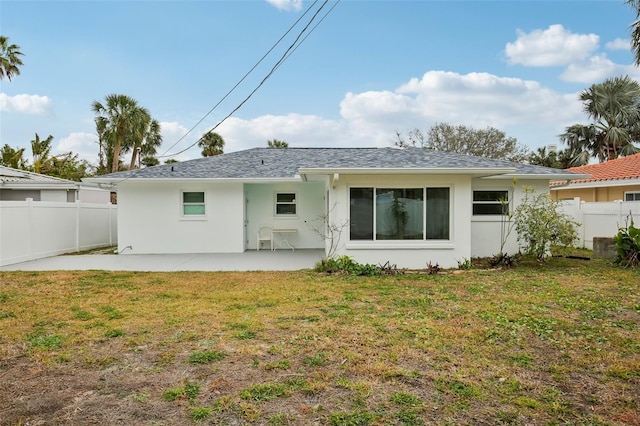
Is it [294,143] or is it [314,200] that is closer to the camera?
[314,200]

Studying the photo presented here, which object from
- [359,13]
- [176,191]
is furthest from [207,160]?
[359,13]

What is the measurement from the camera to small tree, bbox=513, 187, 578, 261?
1012 cm

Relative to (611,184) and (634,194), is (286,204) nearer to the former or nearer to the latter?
(611,184)

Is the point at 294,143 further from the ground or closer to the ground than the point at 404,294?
further from the ground

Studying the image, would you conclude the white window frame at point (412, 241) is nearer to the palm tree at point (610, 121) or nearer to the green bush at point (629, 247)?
the green bush at point (629, 247)

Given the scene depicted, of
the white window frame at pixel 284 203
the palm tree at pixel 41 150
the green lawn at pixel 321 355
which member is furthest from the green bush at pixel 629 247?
the palm tree at pixel 41 150

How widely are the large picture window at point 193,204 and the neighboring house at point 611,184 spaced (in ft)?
44.3

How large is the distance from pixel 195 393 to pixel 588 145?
31066 millimetres

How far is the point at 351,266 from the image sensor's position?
971 cm

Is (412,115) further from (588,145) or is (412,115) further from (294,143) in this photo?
(588,145)

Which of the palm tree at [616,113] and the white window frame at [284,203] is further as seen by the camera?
the palm tree at [616,113]

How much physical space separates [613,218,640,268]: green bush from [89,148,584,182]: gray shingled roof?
2.33 metres

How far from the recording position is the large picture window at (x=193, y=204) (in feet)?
43.4

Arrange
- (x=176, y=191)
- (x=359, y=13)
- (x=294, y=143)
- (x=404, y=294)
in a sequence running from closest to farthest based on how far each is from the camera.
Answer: (x=404, y=294), (x=359, y=13), (x=176, y=191), (x=294, y=143)
